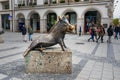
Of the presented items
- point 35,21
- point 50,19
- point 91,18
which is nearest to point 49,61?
point 91,18

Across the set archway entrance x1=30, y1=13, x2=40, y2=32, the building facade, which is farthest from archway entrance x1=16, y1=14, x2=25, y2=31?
archway entrance x1=30, y1=13, x2=40, y2=32

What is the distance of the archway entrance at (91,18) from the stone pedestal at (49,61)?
24826mm

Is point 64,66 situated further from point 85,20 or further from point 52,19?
point 52,19

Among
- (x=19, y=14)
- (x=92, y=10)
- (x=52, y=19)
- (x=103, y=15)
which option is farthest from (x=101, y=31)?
(x=19, y=14)

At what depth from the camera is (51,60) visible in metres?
7.32

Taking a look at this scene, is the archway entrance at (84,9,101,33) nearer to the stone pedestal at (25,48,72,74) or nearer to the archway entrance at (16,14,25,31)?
the archway entrance at (16,14,25,31)

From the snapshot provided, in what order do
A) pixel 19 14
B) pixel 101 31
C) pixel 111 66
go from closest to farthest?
1. pixel 111 66
2. pixel 101 31
3. pixel 19 14

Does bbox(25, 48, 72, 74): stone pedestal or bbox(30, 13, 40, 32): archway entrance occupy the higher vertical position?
bbox(30, 13, 40, 32): archway entrance

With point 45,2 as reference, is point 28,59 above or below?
below

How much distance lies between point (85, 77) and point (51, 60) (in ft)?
4.79

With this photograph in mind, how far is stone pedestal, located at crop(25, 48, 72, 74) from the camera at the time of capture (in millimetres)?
7258

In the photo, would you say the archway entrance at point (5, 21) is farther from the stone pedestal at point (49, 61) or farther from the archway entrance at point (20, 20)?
the stone pedestal at point (49, 61)

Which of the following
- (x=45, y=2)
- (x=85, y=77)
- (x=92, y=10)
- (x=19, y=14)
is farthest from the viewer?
(x=19, y=14)

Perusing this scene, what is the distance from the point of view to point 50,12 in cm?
3541
